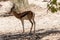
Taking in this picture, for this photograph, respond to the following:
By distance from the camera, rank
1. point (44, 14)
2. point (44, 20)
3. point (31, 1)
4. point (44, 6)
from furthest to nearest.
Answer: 1. point (31, 1)
2. point (44, 6)
3. point (44, 14)
4. point (44, 20)

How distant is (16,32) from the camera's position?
29.1ft

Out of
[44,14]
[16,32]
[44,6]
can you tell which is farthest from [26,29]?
[44,6]

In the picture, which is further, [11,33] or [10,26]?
[10,26]

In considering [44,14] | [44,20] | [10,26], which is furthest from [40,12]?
[10,26]

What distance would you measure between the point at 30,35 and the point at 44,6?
5.78 meters

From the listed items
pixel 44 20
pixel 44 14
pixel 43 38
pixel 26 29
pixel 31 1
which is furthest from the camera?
pixel 31 1

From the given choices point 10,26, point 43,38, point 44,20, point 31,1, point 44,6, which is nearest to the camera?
point 43,38

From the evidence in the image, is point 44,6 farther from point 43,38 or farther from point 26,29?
point 43,38

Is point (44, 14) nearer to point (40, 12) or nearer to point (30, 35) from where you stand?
point (40, 12)

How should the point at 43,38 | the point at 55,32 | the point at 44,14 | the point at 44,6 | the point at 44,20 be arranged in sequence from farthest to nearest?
the point at 44,6 < the point at 44,14 < the point at 44,20 < the point at 55,32 < the point at 43,38

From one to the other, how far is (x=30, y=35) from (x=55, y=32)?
103 cm

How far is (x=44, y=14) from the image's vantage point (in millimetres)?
12289

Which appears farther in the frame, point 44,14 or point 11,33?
point 44,14

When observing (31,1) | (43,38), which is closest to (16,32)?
(43,38)
